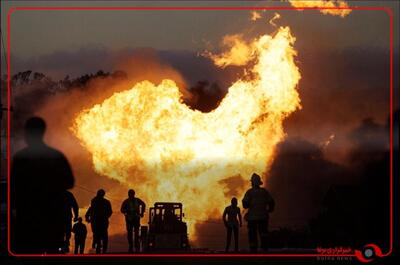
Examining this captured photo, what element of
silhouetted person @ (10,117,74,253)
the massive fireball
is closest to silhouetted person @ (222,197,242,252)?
the massive fireball

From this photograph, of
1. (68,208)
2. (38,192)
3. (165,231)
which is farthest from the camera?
(165,231)

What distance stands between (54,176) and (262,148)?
6.16 meters

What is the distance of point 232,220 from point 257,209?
183 centimetres

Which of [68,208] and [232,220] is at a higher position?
[68,208]

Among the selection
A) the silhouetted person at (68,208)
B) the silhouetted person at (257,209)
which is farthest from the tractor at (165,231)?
the silhouetted person at (68,208)

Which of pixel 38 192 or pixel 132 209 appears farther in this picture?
pixel 132 209

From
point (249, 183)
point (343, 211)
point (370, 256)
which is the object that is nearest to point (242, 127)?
point (249, 183)

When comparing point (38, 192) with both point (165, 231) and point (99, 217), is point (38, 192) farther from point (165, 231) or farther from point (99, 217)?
point (165, 231)

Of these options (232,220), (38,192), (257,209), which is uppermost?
(38,192)

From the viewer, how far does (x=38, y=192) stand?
10789 millimetres

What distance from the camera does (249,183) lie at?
1493 centimetres

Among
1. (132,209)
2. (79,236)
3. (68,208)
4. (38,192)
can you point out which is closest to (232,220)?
(132,209)

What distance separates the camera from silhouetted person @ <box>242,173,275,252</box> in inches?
582

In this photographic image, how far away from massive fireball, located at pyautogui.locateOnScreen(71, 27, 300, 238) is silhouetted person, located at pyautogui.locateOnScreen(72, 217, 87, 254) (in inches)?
42.3
